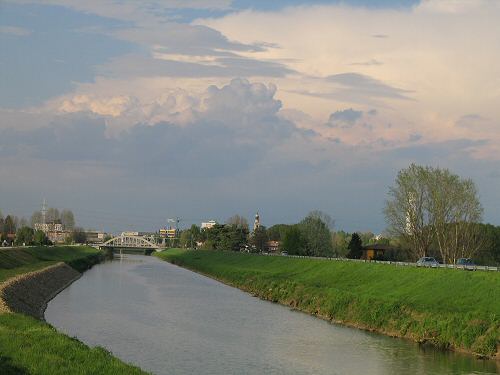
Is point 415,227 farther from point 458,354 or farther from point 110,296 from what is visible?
point 458,354

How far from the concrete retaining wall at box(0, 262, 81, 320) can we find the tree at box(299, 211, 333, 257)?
59.2 meters

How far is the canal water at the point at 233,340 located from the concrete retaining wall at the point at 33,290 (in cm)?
154

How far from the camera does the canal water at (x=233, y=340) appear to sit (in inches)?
1363

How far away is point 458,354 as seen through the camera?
3784 cm

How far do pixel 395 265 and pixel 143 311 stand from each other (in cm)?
2548

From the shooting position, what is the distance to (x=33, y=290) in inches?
2530

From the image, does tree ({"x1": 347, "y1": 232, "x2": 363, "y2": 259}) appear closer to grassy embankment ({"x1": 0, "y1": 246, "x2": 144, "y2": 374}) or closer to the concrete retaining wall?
the concrete retaining wall

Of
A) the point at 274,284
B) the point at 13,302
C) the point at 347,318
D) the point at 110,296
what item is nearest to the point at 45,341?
the point at 13,302

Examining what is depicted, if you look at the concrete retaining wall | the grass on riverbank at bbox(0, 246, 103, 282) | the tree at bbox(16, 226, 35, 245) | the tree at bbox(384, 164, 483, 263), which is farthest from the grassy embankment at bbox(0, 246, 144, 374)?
the tree at bbox(16, 226, 35, 245)

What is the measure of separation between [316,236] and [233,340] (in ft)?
332

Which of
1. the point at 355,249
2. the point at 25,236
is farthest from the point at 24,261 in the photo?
the point at 25,236

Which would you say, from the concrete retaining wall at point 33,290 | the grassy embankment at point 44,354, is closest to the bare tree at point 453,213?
the concrete retaining wall at point 33,290

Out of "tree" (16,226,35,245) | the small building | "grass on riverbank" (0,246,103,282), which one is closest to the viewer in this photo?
"grass on riverbank" (0,246,103,282)

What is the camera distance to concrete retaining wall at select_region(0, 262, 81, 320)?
4762 cm
